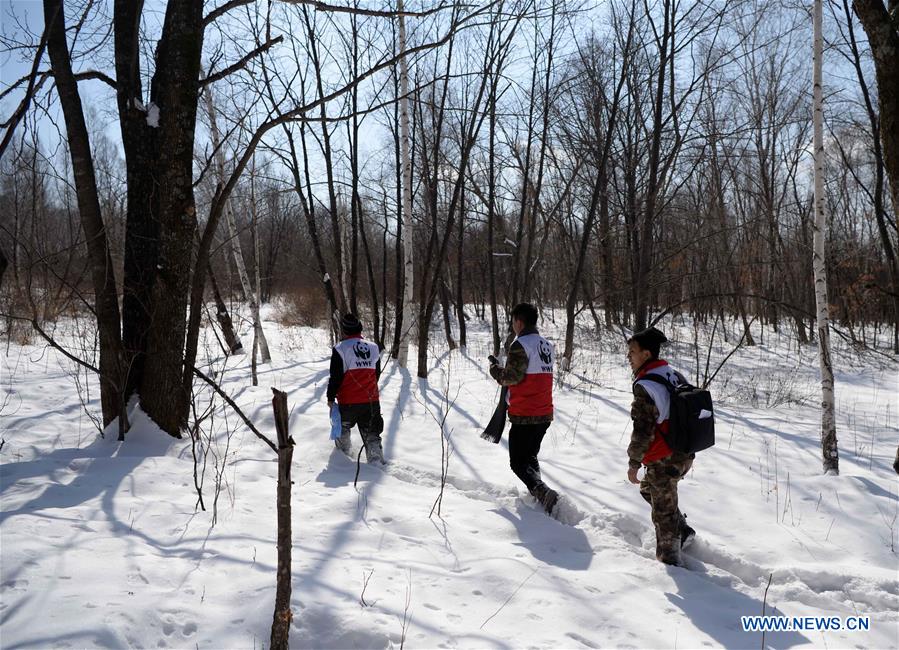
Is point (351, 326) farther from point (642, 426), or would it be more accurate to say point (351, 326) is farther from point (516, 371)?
point (642, 426)

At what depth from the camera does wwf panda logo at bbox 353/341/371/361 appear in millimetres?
5707

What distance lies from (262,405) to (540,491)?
425cm

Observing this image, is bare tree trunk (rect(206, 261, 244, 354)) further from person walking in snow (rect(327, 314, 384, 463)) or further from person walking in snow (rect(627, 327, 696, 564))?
person walking in snow (rect(627, 327, 696, 564))

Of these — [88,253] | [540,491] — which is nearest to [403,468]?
[540,491]

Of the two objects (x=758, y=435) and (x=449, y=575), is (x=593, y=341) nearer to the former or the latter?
(x=758, y=435)

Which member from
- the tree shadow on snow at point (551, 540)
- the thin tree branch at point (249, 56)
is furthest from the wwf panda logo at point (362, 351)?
the thin tree branch at point (249, 56)

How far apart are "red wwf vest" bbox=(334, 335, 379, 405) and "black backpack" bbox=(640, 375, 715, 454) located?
315cm

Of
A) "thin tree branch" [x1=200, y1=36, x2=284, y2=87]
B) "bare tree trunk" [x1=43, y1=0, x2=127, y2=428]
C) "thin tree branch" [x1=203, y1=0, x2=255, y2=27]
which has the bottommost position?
"bare tree trunk" [x1=43, y1=0, x2=127, y2=428]

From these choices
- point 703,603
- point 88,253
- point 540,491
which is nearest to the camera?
point 703,603

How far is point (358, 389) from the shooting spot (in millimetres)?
5699

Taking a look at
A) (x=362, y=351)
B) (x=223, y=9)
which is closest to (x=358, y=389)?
(x=362, y=351)

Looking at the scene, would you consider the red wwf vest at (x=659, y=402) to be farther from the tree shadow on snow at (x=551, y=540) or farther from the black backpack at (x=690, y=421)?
the tree shadow on snow at (x=551, y=540)

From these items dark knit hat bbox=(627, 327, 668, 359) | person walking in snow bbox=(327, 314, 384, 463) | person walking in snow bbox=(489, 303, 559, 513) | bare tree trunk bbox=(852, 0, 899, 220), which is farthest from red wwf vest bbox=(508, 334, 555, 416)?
bare tree trunk bbox=(852, 0, 899, 220)

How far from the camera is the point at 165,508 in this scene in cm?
373
